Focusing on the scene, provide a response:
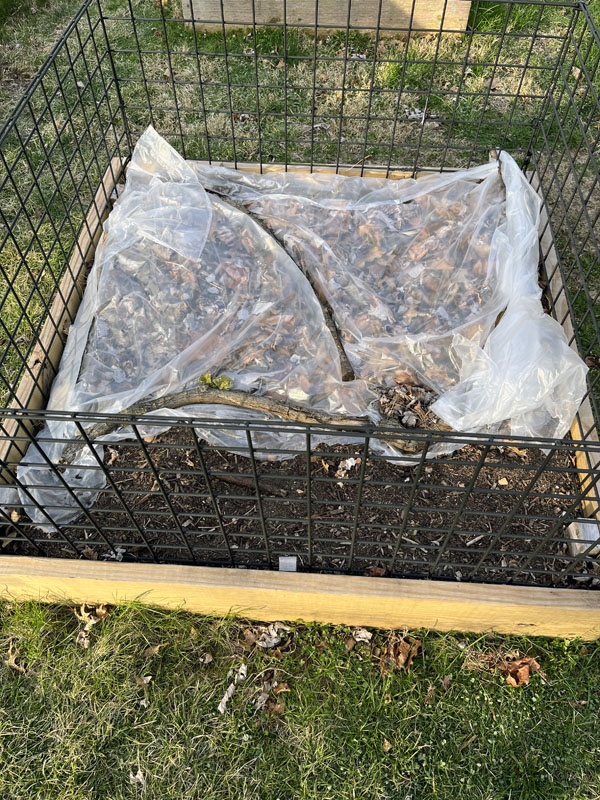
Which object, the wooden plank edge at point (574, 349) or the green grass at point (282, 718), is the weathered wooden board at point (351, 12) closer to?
the wooden plank edge at point (574, 349)

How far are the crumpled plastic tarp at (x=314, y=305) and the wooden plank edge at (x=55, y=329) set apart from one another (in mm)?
73

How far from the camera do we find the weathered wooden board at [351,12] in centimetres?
Result: 512

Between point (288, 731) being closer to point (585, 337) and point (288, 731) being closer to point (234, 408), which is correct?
point (234, 408)

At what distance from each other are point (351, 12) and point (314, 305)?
338 cm

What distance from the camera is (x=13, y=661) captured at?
2436mm

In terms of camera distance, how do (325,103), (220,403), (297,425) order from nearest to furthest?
1. (297,425)
2. (220,403)
3. (325,103)

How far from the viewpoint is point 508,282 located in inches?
122

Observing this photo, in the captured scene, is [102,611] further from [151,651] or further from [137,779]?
[137,779]

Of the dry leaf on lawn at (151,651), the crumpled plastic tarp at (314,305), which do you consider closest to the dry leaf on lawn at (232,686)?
the dry leaf on lawn at (151,651)

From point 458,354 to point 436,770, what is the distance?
166 centimetres

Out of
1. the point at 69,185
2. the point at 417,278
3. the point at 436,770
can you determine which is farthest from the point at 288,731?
the point at 69,185

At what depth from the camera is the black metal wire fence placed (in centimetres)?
223

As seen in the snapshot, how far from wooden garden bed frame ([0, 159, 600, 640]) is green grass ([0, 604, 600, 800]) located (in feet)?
0.27

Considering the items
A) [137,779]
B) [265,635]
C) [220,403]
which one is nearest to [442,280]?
[220,403]
